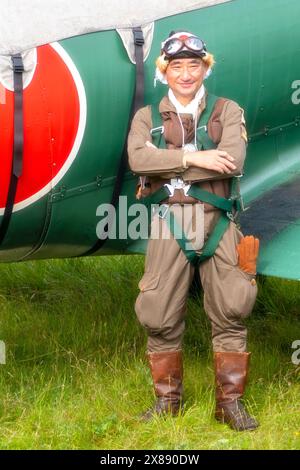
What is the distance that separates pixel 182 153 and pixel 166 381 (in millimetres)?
1156

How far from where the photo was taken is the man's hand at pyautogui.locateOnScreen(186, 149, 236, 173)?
4.85 metres

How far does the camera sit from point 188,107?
501cm

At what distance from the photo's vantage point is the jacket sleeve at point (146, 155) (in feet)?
16.1

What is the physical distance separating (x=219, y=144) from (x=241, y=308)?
0.79 m

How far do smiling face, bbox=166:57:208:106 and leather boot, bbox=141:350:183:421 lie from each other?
4.22ft

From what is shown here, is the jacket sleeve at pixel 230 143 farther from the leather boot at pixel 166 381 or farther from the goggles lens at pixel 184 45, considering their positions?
the leather boot at pixel 166 381

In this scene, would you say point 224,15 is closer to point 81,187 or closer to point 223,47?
point 223,47

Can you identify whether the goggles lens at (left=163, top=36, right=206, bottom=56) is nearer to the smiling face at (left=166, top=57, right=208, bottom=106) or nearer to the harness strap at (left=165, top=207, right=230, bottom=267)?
the smiling face at (left=166, top=57, right=208, bottom=106)

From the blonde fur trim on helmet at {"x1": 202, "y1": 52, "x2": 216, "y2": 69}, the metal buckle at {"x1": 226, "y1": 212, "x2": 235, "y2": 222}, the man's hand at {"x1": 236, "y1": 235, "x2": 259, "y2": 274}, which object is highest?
the blonde fur trim on helmet at {"x1": 202, "y1": 52, "x2": 216, "y2": 69}

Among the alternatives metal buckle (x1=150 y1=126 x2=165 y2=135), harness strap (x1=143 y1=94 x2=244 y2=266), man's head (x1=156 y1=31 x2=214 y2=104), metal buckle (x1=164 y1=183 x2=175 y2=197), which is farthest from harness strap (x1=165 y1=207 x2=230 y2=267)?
man's head (x1=156 y1=31 x2=214 y2=104)

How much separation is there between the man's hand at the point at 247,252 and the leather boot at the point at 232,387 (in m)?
0.43

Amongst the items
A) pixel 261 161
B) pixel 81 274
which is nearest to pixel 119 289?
pixel 81 274

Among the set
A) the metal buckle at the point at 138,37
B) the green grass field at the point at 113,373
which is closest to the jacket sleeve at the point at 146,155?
the metal buckle at the point at 138,37

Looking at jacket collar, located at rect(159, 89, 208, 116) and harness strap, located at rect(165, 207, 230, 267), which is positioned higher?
jacket collar, located at rect(159, 89, 208, 116)
